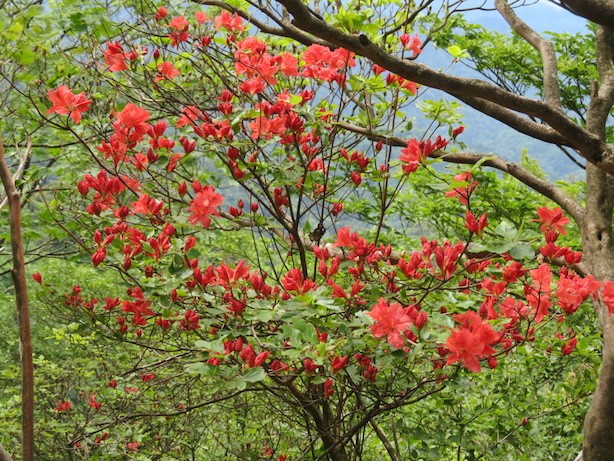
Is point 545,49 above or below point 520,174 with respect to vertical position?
above

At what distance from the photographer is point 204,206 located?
5.74 ft

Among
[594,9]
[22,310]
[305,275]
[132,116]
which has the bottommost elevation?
[22,310]

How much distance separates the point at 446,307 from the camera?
1.95 metres

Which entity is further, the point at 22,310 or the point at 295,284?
the point at 295,284

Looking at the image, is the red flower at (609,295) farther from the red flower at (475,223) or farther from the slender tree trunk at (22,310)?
the slender tree trunk at (22,310)

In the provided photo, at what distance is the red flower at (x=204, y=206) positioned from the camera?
1.75 meters

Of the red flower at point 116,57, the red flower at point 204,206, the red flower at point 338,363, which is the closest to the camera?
the red flower at point 338,363

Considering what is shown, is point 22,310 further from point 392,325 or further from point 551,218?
point 551,218

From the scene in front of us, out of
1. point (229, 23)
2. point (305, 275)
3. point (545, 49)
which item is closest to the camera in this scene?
point (305, 275)

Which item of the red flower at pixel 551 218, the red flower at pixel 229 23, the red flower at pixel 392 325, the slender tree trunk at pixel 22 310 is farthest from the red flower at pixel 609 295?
the red flower at pixel 229 23

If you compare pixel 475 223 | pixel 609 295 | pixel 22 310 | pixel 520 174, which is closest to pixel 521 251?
pixel 475 223

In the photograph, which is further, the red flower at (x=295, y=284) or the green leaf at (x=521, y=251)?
the red flower at (x=295, y=284)

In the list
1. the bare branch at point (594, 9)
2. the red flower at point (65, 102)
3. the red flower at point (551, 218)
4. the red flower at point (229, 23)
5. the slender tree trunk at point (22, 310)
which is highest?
the red flower at point (229, 23)

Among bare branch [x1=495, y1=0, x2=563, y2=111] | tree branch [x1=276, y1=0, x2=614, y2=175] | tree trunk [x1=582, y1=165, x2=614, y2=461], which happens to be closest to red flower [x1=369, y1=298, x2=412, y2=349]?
tree branch [x1=276, y1=0, x2=614, y2=175]
